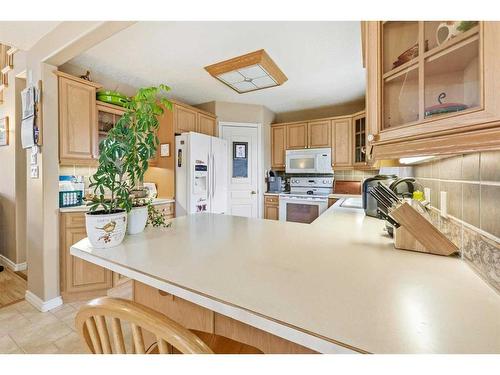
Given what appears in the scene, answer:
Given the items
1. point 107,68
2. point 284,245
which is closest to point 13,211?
point 107,68

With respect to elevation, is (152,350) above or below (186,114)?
below

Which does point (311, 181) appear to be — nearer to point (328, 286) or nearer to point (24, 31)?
point (328, 286)

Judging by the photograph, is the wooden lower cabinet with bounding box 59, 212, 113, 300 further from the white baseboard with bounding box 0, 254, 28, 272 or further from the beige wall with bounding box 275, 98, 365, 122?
the beige wall with bounding box 275, 98, 365, 122

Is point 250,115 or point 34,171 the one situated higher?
point 250,115

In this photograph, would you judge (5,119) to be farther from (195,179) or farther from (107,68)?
(195,179)

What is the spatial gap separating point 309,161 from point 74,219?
10.9 ft

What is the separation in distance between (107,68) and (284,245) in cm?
289

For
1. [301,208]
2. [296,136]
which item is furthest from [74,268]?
[296,136]

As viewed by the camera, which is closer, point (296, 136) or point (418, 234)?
point (418, 234)

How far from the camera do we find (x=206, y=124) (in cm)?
361

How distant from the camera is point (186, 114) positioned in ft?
→ 10.7

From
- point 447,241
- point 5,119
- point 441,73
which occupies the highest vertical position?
point 5,119

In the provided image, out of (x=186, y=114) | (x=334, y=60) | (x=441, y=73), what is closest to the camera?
(x=441, y=73)

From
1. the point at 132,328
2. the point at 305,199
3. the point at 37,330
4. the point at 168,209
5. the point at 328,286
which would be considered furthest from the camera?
the point at 305,199
